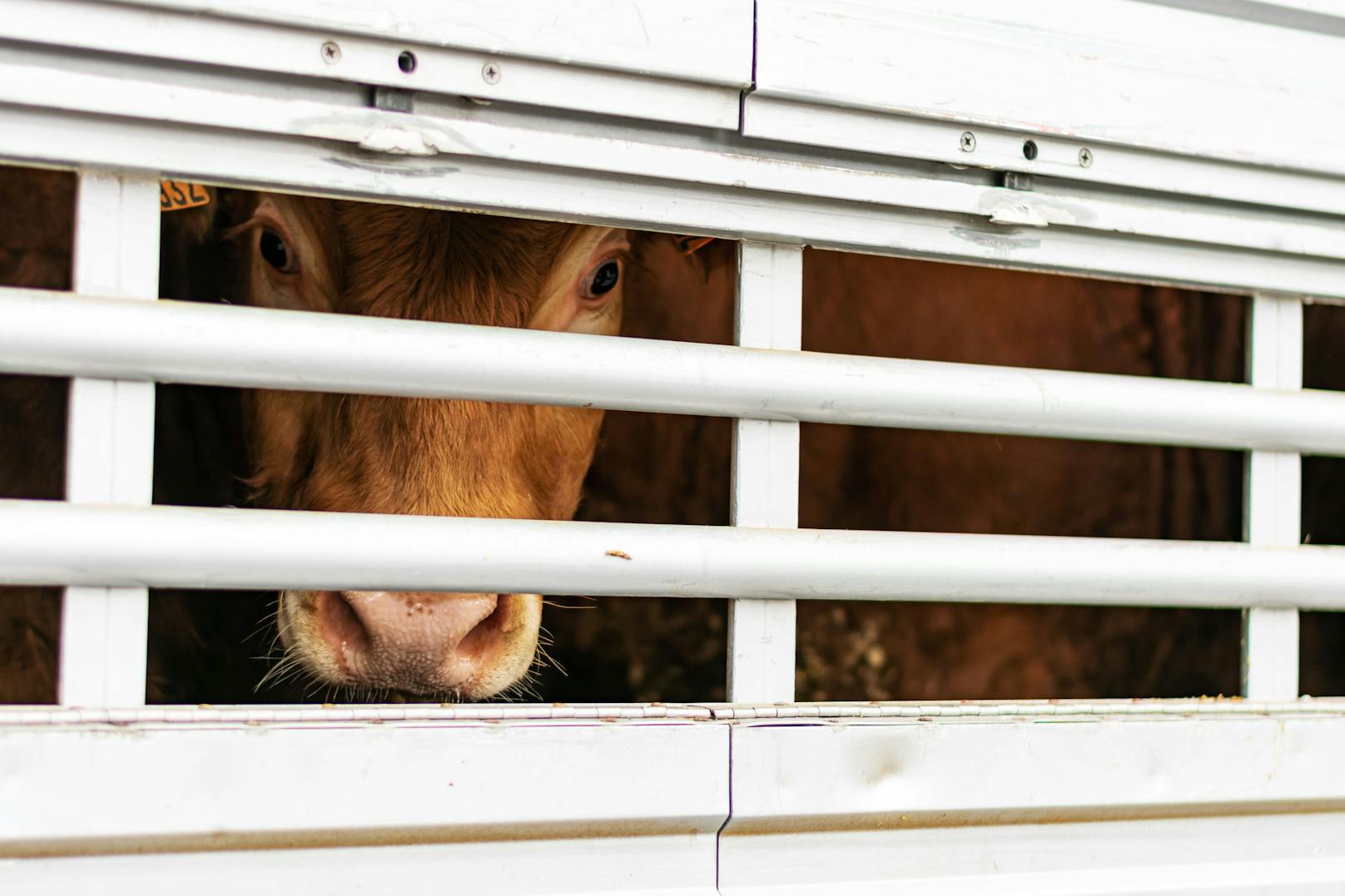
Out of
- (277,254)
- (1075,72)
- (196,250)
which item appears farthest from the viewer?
(196,250)

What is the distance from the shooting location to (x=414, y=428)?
2.00 metres

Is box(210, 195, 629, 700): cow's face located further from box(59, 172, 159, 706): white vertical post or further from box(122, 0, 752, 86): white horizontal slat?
box(122, 0, 752, 86): white horizontal slat

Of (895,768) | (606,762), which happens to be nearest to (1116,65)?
(895,768)

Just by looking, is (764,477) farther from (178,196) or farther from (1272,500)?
(178,196)

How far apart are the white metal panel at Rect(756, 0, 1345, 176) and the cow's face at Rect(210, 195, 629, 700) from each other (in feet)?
2.87

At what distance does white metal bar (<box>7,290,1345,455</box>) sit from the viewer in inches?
45.4

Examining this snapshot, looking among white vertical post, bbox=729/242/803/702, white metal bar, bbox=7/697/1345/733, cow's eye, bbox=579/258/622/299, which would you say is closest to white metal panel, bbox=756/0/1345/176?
white vertical post, bbox=729/242/803/702

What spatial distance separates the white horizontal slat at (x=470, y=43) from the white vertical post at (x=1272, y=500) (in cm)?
85

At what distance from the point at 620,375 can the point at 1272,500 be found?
0.96 meters

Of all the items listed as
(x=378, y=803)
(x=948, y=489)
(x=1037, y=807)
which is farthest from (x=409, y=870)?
(x=948, y=489)

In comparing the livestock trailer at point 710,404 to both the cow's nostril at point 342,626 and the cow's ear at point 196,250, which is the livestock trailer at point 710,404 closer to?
the cow's nostril at point 342,626

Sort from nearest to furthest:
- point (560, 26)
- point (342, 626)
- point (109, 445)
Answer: point (109, 445)
point (560, 26)
point (342, 626)

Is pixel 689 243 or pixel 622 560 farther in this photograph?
pixel 689 243

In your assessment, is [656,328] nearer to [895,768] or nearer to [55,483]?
[55,483]
